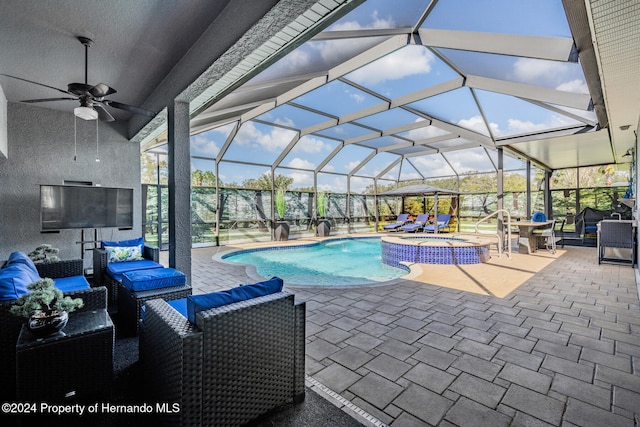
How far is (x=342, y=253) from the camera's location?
33.6ft

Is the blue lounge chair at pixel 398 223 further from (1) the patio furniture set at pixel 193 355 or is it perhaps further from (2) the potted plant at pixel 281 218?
(1) the patio furniture set at pixel 193 355

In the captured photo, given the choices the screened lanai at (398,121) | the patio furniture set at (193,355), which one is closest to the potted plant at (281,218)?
the screened lanai at (398,121)

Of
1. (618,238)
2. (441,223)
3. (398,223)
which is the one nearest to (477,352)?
(618,238)

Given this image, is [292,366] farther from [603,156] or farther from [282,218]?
[603,156]

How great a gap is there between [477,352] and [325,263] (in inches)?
Result: 237

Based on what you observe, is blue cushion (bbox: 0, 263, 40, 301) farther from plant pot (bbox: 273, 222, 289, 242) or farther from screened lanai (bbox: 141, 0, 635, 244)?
plant pot (bbox: 273, 222, 289, 242)

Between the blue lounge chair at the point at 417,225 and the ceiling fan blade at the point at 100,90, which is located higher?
the ceiling fan blade at the point at 100,90

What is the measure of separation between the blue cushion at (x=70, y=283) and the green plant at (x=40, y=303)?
4.76ft

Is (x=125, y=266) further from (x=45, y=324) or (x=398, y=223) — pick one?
(x=398, y=223)

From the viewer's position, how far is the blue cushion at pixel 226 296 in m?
1.77

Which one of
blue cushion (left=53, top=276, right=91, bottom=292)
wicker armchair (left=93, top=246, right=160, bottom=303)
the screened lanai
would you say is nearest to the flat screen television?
wicker armchair (left=93, top=246, right=160, bottom=303)

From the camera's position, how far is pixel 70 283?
12.0 ft

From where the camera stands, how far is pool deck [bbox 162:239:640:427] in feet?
6.45

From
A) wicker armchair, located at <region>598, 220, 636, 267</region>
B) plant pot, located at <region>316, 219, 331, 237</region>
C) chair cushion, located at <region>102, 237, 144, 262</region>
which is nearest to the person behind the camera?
chair cushion, located at <region>102, 237, 144, 262</region>
